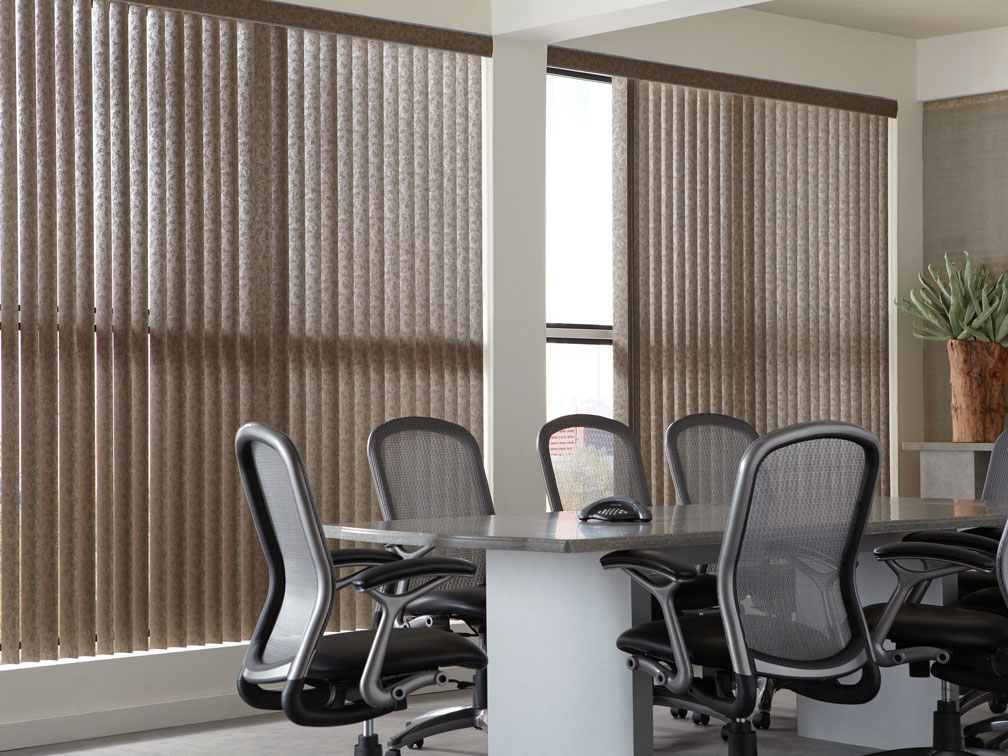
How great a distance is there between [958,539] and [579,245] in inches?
124

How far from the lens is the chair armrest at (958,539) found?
376cm

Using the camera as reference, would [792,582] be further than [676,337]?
No

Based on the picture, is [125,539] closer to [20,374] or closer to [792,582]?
[20,374]

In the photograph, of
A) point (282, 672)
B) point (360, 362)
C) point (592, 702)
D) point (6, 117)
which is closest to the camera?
point (282, 672)

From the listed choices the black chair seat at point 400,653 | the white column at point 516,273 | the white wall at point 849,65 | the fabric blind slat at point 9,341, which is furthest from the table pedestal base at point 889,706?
the white wall at point 849,65

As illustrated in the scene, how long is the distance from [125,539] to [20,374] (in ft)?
2.45

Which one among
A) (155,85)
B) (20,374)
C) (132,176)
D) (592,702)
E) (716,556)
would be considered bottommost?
(592,702)

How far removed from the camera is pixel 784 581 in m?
3.23

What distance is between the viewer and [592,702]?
354 centimetres

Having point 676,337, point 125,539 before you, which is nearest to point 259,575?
point 125,539

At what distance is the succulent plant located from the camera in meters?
7.01

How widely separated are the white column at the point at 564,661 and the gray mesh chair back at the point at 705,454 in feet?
5.50

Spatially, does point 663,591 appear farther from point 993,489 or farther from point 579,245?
point 579,245

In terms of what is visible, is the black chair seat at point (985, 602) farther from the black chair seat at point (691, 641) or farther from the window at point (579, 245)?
the window at point (579, 245)
